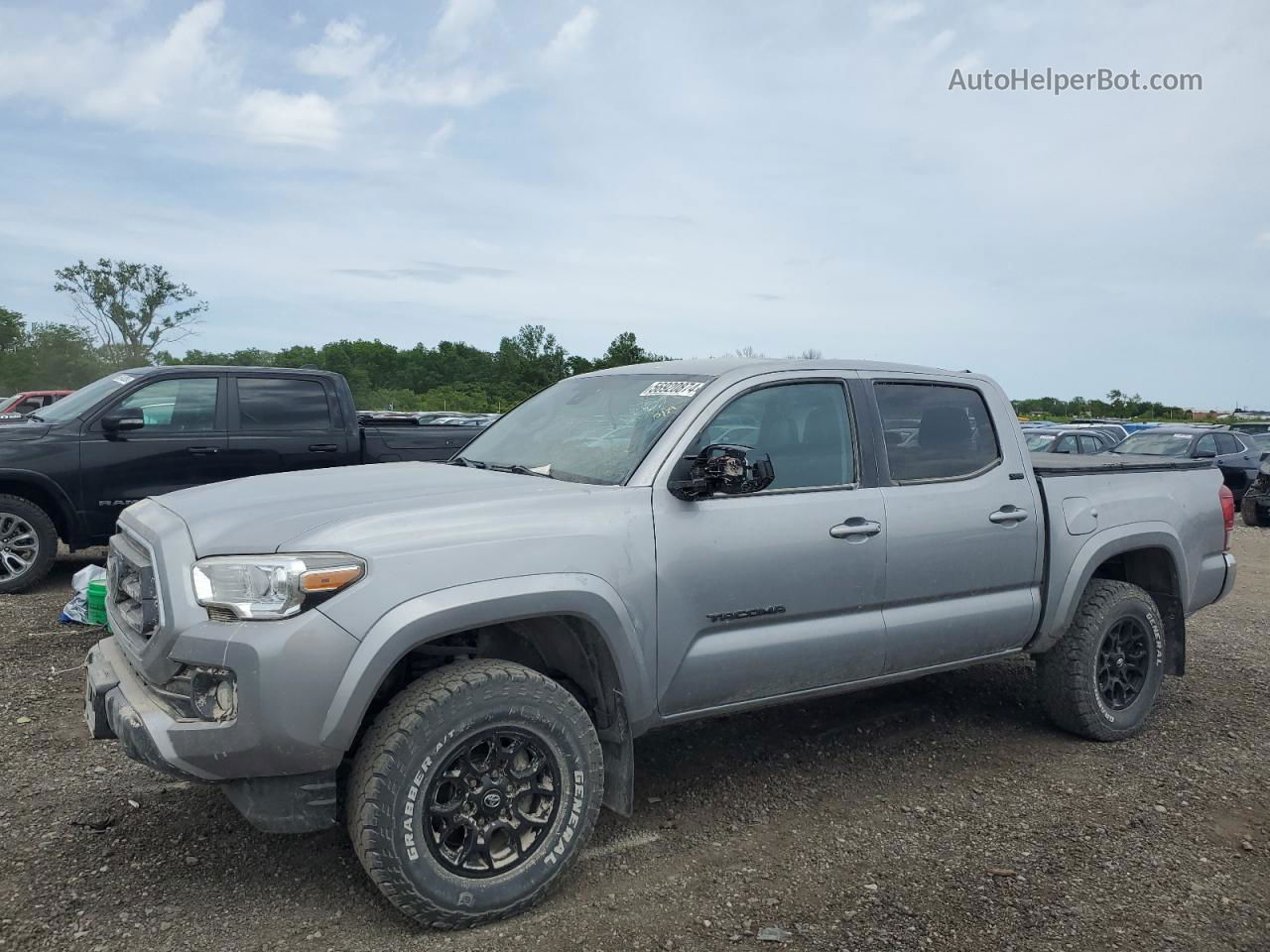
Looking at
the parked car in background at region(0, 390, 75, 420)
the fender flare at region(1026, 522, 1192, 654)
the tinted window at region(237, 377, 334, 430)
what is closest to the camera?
the fender flare at region(1026, 522, 1192, 654)

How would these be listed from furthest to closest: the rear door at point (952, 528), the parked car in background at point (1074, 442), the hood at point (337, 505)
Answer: the parked car in background at point (1074, 442), the rear door at point (952, 528), the hood at point (337, 505)

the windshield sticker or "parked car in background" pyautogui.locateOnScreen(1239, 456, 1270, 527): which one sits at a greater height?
the windshield sticker

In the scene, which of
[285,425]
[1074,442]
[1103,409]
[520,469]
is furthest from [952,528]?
[1103,409]

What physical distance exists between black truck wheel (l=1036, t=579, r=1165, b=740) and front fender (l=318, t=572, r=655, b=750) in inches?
96.3

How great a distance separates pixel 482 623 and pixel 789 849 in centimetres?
154

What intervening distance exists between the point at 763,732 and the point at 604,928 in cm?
204

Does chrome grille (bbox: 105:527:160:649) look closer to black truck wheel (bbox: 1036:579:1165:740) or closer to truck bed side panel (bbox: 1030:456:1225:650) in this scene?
truck bed side panel (bbox: 1030:456:1225:650)

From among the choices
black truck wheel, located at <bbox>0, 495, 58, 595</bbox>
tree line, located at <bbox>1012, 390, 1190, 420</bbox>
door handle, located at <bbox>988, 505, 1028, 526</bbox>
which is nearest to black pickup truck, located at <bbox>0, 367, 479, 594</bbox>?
black truck wheel, located at <bbox>0, 495, 58, 595</bbox>

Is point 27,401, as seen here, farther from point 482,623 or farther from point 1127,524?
point 1127,524

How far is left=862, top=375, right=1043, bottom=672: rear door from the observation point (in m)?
4.27

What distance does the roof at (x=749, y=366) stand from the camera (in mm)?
4238

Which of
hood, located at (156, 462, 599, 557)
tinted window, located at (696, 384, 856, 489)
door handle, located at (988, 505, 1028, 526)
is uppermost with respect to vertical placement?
tinted window, located at (696, 384, 856, 489)

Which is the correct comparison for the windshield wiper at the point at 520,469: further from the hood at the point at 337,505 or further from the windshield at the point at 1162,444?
the windshield at the point at 1162,444

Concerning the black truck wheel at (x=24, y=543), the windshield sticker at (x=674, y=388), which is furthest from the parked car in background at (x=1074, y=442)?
the windshield sticker at (x=674, y=388)
